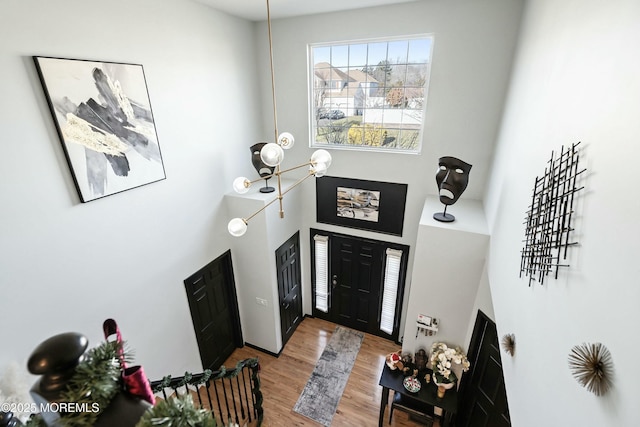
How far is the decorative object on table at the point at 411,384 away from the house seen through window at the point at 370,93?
3213mm

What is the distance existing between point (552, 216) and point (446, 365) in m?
2.96

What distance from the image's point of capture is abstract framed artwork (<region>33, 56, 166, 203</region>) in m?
2.43

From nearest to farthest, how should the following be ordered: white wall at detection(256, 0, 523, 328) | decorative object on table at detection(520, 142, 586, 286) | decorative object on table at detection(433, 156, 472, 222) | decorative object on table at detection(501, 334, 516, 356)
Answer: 1. decorative object on table at detection(520, 142, 586, 286)
2. decorative object on table at detection(501, 334, 516, 356)
3. decorative object on table at detection(433, 156, 472, 222)
4. white wall at detection(256, 0, 523, 328)

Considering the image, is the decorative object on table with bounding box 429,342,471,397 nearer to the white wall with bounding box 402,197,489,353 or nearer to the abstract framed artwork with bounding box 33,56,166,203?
the white wall with bounding box 402,197,489,353

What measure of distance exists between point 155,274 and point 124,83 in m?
2.10

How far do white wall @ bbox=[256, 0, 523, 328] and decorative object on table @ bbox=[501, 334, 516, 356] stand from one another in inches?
99.4

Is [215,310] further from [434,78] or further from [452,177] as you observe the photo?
[434,78]

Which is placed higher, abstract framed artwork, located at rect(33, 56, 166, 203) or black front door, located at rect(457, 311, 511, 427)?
abstract framed artwork, located at rect(33, 56, 166, 203)

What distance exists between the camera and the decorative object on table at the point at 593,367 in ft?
3.22

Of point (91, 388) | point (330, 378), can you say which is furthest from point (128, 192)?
point (330, 378)

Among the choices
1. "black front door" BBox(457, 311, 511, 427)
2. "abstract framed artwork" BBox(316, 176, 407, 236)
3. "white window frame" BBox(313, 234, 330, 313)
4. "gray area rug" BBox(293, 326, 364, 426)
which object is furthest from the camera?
"white window frame" BBox(313, 234, 330, 313)

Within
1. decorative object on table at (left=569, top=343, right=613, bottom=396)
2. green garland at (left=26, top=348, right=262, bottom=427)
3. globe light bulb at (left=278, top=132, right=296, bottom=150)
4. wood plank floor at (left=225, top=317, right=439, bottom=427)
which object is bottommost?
wood plank floor at (left=225, top=317, right=439, bottom=427)

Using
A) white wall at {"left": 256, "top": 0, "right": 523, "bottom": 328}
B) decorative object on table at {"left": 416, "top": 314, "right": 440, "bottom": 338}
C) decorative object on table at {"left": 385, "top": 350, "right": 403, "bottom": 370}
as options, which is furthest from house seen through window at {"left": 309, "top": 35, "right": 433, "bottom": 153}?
decorative object on table at {"left": 385, "top": 350, "right": 403, "bottom": 370}

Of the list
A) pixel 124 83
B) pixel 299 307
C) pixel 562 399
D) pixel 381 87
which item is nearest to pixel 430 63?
pixel 381 87
